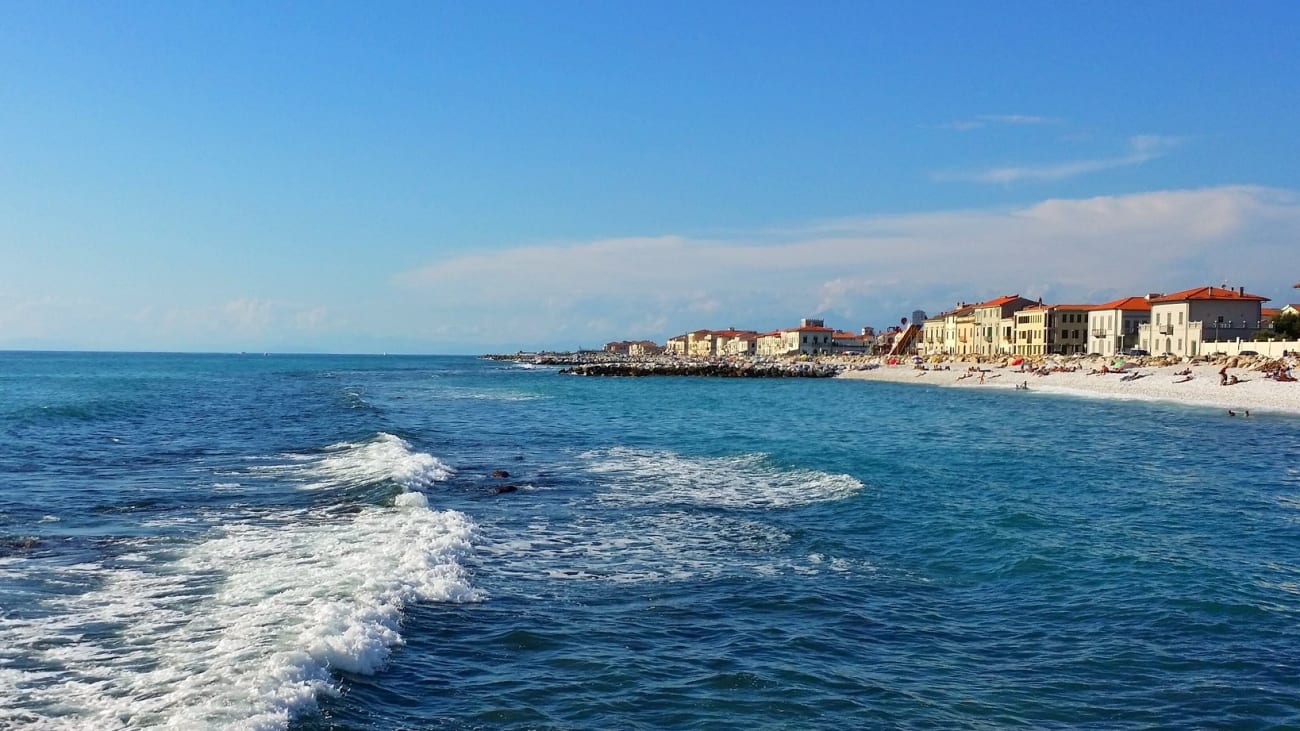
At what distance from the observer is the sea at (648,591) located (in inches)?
320

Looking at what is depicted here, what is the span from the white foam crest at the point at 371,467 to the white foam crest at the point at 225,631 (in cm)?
638

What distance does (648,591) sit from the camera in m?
11.8

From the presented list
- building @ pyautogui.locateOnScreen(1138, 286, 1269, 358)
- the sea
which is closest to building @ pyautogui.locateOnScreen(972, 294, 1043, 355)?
building @ pyautogui.locateOnScreen(1138, 286, 1269, 358)

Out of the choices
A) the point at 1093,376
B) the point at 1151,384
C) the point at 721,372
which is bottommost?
the point at 721,372

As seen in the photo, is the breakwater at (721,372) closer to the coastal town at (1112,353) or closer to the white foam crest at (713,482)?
the coastal town at (1112,353)

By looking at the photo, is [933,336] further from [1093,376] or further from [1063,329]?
[1093,376]

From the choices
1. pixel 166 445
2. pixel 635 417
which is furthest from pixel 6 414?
pixel 635 417

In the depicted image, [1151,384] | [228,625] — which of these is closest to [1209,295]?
[1151,384]

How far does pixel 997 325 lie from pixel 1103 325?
20.3 metres

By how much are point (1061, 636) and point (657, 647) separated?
175 inches

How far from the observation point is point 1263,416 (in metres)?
41.5

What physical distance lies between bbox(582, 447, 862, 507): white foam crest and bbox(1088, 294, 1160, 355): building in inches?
3223

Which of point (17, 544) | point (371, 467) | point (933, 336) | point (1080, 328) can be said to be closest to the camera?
point (17, 544)

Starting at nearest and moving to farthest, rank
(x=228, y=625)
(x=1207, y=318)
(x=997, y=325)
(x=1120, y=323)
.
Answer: (x=228, y=625), (x=1207, y=318), (x=1120, y=323), (x=997, y=325)
